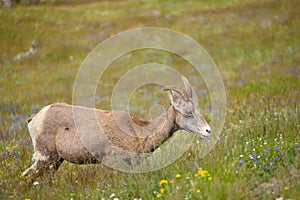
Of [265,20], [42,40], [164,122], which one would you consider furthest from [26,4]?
[164,122]

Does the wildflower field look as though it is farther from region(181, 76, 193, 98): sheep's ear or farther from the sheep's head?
region(181, 76, 193, 98): sheep's ear

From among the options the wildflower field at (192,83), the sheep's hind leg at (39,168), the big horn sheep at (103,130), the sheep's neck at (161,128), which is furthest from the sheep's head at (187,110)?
the sheep's hind leg at (39,168)

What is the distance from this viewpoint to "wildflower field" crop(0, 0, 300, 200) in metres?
5.59

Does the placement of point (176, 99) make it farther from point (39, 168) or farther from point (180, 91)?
point (39, 168)

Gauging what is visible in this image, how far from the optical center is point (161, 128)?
263 inches

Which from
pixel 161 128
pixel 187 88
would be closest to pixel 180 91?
pixel 187 88

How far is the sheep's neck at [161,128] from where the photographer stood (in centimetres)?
660

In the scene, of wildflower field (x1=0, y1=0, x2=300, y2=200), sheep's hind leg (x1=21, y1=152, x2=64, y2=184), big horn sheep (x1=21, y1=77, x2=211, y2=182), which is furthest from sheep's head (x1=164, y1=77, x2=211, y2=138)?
sheep's hind leg (x1=21, y1=152, x2=64, y2=184)

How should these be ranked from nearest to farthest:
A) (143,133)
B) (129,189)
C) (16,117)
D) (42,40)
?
(129,189)
(143,133)
(16,117)
(42,40)

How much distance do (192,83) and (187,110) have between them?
33.5ft

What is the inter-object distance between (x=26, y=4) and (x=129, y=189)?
2879cm

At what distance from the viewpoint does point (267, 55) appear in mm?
19297

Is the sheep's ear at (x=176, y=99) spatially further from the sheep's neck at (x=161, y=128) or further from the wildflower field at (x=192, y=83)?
the wildflower field at (x=192, y=83)

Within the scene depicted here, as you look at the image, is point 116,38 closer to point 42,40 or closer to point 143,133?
point 42,40
